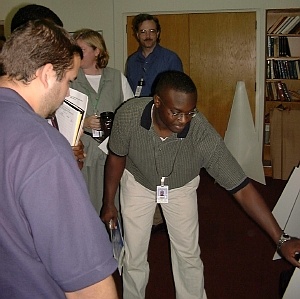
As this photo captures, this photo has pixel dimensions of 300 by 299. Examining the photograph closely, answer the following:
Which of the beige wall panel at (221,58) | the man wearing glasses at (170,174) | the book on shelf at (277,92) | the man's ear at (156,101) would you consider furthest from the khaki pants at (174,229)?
the book on shelf at (277,92)

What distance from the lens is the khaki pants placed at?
237cm

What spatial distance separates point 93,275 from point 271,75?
17.7 feet

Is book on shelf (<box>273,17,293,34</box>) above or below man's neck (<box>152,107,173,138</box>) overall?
above

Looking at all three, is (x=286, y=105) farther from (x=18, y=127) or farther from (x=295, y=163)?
(x=18, y=127)

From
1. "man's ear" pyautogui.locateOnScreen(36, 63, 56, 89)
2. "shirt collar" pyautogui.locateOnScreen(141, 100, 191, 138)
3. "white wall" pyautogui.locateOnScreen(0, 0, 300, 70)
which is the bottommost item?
"shirt collar" pyautogui.locateOnScreen(141, 100, 191, 138)

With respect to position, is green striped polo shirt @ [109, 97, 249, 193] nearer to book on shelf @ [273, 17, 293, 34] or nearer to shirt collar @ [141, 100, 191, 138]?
shirt collar @ [141, 100, 191, 138]

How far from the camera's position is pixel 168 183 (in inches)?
91.9

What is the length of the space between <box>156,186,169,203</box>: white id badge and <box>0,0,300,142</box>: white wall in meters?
3.95

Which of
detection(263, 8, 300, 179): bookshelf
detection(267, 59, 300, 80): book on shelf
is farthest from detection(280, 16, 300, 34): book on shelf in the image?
detection(267, 59, 300, 80): book on shelf

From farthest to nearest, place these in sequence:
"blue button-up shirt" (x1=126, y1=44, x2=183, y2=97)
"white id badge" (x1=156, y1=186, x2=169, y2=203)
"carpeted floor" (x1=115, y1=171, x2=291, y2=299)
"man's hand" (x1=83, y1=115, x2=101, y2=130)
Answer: "blue button-up shirt" (x1=126, y1=44, x2=183, y2=97)
"carpeted floor" (x1=115, y1=171, x2=291, y2=299)
"man's hand" (x1=83, y1=115, x2=101, y2=130)
"white id badge" (x1=156, y1=186, x2=169, y2=203)

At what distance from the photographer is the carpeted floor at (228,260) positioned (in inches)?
117

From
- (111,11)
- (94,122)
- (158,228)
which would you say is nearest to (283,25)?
(111,11)

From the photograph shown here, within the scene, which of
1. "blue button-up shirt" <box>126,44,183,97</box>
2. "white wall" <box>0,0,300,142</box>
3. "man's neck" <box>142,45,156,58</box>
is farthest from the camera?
"white wall" <box>0,0,300,142</box>

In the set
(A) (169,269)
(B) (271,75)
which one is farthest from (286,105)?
(A) (169,269)
